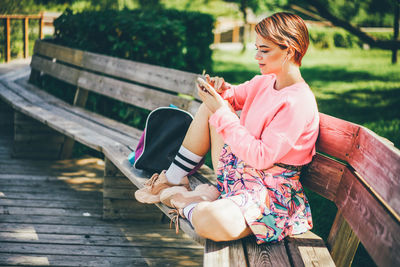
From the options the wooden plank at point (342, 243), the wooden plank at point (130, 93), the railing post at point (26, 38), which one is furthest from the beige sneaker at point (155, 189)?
the railing post at point (26, 38)

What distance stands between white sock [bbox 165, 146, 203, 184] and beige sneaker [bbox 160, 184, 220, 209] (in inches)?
6.8

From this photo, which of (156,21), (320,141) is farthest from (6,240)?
(156,21)

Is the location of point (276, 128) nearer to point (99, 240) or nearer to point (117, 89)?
point (99, 240)

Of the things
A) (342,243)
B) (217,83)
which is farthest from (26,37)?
(342,243)

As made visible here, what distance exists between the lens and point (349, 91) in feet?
29.4

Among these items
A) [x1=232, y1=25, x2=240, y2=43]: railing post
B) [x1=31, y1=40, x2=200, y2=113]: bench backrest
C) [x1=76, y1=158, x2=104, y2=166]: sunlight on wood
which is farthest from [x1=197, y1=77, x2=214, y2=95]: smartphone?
[x1=232, y1=25, x2=240, y2=43]: railing post

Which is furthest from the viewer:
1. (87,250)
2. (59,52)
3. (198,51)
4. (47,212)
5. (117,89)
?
(198,51)

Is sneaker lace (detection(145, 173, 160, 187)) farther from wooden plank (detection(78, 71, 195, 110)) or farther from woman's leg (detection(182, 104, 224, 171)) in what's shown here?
wooden plank (detection(78, 71, 195, 110))

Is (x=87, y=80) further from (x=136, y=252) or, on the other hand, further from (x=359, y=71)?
(x=359, y=71)

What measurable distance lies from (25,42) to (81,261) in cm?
849

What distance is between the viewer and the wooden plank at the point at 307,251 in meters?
2.11

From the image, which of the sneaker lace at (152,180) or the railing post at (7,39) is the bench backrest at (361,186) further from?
the railing post at (7,39)

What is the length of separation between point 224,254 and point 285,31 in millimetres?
1081

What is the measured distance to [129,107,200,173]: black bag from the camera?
3.11 m
